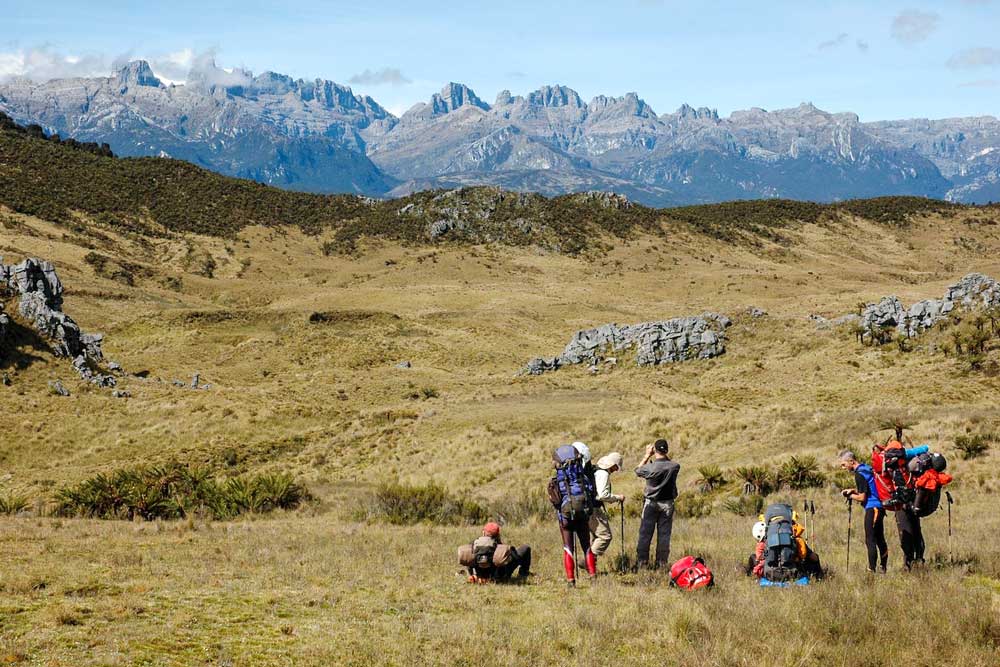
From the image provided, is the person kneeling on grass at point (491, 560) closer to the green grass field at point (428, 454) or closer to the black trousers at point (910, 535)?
the green grass field at point (428, 454)

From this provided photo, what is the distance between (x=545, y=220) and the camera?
102500mm

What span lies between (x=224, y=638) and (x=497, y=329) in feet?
161

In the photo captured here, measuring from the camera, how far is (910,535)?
29.2 feet

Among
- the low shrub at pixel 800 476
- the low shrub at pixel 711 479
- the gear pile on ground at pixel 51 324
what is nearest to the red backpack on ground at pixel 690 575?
the low shrub at pixel 800 476

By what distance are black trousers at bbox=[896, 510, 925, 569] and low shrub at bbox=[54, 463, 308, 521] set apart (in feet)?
43.8

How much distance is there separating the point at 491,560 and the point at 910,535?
5441 millimetres

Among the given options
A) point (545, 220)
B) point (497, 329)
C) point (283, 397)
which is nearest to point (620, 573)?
point (283, 397)

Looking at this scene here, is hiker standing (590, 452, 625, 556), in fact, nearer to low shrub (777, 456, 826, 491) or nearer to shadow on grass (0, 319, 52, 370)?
low shrub (777, 456, 826, 491)

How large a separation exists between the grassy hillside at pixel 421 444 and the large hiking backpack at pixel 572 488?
1047mm

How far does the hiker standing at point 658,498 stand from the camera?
970 cm

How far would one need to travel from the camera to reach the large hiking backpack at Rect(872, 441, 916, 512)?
28.5 ft

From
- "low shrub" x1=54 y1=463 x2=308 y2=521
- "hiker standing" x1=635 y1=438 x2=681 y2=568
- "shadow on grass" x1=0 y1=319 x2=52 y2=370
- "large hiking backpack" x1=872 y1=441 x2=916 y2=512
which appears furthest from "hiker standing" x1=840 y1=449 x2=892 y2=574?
"shadow on grass" x1=0 y1=319 x2=52 y2=370

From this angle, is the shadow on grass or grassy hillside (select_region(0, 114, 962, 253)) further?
grassy hillside (select_region(0, 114, 962, 253))

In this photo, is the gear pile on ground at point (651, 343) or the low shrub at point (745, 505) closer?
the low shrub at point (745, 505)
